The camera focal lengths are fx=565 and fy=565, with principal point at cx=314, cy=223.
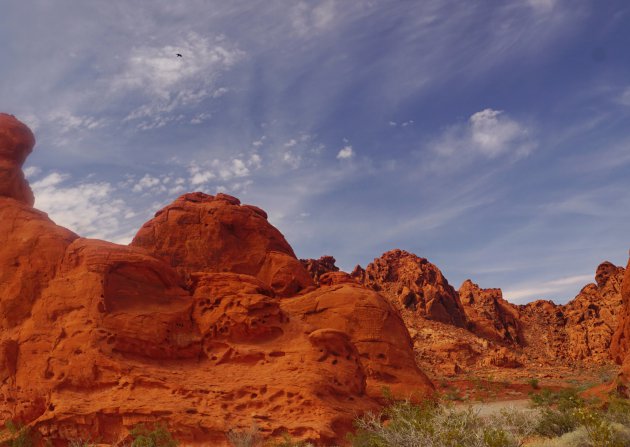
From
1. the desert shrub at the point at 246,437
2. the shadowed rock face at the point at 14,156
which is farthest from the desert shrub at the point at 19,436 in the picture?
the shadowed rock face at the point at 14,156

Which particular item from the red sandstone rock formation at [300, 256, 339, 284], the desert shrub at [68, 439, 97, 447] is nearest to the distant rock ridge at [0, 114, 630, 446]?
the desert shrub at [68, 439, 97, 447]

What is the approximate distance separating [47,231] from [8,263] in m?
1.72

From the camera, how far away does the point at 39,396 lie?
16969mm

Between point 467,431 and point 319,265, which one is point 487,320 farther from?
point 467,431

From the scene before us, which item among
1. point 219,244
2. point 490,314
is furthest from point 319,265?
point 219,244

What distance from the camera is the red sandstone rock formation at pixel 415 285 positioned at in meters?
64.4

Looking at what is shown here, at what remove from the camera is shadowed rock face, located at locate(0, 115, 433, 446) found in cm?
1677

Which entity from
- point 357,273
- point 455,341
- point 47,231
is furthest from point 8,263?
point 357,273

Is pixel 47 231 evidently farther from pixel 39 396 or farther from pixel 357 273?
pixel 357 273

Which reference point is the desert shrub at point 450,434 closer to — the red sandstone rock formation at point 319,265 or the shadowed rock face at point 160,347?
the shadowed rock face at point 160,347

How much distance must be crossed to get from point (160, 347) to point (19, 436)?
16.3ft

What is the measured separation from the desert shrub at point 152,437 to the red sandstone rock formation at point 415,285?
50.4 meters

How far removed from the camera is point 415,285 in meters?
67.9

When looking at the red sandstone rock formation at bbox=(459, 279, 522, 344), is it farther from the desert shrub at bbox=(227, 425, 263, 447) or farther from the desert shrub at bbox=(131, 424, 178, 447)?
the desert shrub at bbox=(131, 424, 178, 447)
